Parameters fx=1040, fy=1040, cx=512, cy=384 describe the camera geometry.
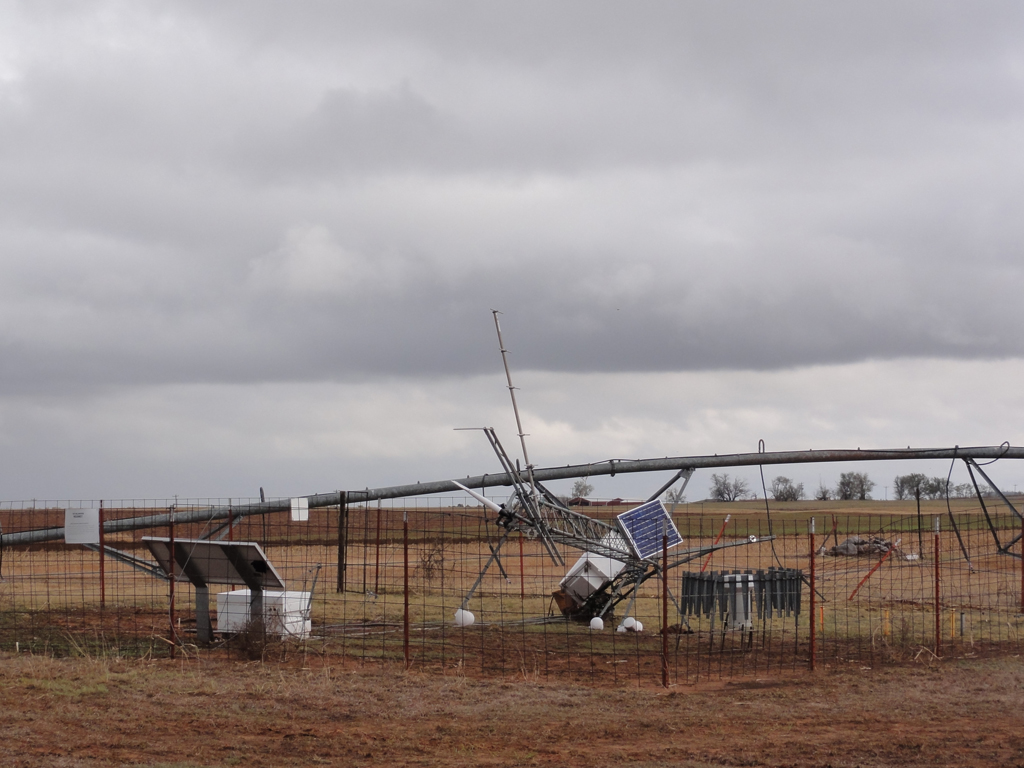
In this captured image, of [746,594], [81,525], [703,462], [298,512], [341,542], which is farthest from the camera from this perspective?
[341,542]

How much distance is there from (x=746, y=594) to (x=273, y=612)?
7.49 meters

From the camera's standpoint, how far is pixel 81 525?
1566 centimetres

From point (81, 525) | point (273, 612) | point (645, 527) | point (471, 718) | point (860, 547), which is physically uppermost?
point (81, 525)

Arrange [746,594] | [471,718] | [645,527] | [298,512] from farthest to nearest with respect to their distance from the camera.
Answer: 1. [645,527]
2. [298,512]
3. [746,594]
4. [471,718]

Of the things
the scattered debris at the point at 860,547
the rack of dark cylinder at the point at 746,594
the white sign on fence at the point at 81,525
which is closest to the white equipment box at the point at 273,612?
the white sign on fence at the point at 81,525

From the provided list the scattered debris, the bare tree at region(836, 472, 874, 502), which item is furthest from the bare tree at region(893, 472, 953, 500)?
the scattered debris

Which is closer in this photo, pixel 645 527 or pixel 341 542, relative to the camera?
pixel 645 527

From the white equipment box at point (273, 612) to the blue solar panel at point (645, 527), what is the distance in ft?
18.8

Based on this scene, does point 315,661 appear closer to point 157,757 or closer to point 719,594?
point 157,757

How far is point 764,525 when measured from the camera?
6397cm

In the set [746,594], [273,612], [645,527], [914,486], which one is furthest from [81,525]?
[914,486]

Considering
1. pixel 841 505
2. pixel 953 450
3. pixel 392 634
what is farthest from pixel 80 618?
pixel 841 505

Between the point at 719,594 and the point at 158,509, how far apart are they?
1606 cm

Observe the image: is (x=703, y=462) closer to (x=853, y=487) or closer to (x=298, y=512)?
(x=298, y=512)
